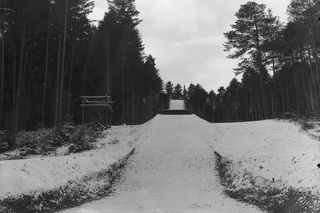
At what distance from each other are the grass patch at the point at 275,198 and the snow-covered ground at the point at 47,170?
578 centimetres

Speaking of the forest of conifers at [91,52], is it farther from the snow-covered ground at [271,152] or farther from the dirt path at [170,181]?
the dirt path at [170,181]

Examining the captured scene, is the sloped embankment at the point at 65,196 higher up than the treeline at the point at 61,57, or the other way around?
the treeline at the point at 61,57

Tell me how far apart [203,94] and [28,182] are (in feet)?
358

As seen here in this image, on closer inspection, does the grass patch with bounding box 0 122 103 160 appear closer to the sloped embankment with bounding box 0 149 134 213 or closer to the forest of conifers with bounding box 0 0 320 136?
the sloped embankment with bounding box 0 149 134 213

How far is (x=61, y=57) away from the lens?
42.8 m

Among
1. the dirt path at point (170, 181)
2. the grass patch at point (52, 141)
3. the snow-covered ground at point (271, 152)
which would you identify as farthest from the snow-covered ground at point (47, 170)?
the snow-covered ground at point (271, 152)

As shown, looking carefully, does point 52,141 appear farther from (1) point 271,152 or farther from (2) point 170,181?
(1) point 271,152

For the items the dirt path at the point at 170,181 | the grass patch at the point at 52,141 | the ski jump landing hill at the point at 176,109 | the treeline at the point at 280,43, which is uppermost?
the treeline at the point at 280,43

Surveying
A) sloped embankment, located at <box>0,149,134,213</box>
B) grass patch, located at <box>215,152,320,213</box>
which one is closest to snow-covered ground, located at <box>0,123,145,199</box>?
sloped embankment, located at <box>0,149,134,213</box>

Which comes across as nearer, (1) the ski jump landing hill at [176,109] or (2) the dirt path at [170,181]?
(2) the dirt path at [170,181]

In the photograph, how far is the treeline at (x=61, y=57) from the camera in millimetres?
34906

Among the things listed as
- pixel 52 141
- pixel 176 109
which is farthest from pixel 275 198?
pixel 176 109

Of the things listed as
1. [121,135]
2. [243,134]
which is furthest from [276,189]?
[121,135]

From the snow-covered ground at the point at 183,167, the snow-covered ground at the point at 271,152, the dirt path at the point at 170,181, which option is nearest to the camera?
the dirt path at the point at 170,181
